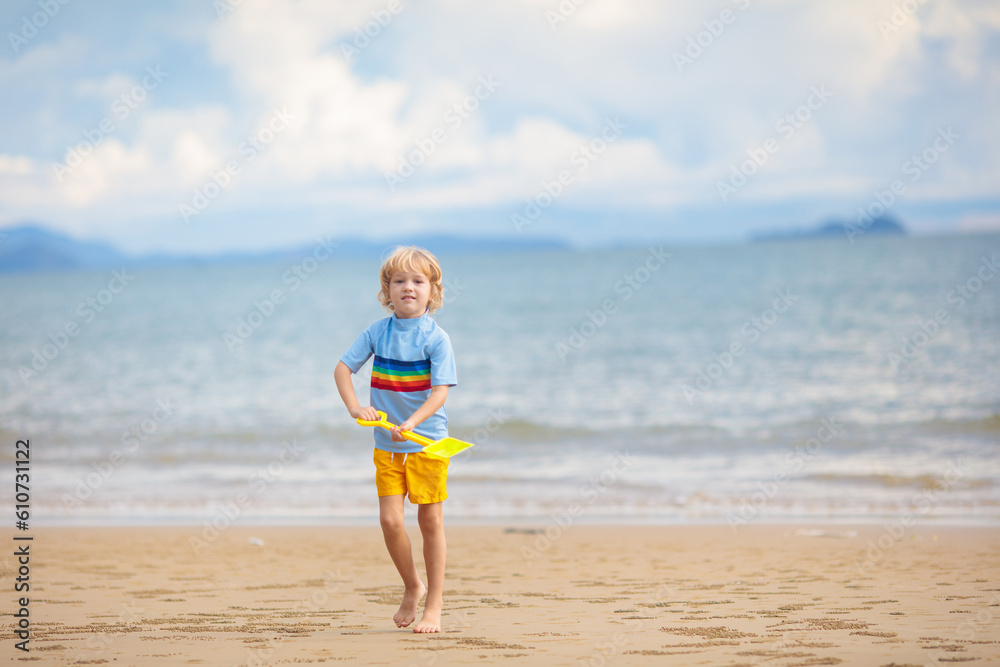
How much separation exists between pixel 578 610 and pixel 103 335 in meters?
Result: 30.6

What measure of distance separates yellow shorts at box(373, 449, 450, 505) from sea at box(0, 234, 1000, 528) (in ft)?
13.9

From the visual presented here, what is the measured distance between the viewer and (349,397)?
141 inches

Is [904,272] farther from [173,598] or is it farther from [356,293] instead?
[173,598]

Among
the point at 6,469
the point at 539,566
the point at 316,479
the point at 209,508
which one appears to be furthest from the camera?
the point at 6,469

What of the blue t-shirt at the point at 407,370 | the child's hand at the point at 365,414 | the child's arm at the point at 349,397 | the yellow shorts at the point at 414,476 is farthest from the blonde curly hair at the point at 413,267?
the yellow shorts at the point at 414,476

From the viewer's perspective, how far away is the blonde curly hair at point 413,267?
12.2 feet

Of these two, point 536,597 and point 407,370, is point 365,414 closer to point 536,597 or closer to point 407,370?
point 407,370

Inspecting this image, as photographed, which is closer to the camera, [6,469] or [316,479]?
[316,479]

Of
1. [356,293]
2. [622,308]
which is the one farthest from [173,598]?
[356,293]

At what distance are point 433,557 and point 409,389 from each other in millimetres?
771

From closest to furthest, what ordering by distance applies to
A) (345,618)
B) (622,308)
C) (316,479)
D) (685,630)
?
(685,630)
(345,618)
(316,479)
(622,308)

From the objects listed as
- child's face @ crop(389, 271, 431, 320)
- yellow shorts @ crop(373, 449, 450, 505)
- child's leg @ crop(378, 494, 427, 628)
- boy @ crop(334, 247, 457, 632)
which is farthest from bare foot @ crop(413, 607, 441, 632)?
child's face @ crop(389, 271, 431, 320)

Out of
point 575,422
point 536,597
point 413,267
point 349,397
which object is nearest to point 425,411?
point 349,397

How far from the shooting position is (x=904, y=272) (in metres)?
47.1
